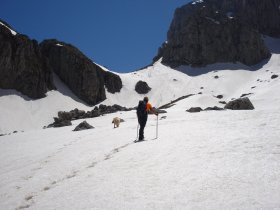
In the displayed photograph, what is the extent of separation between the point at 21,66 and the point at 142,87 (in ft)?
144

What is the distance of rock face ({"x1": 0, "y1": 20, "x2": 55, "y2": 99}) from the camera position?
75.1m

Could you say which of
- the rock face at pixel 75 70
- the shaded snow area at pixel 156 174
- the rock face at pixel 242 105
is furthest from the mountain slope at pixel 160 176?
the rock face at pixel 75 70

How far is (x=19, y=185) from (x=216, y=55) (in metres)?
134

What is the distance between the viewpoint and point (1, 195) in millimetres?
10117

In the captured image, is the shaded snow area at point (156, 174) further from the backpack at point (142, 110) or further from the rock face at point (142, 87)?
the rock face at point (142, 87)

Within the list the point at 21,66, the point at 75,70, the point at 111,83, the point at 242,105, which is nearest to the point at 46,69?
the point at 75,70

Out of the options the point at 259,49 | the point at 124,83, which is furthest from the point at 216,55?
the point at 124,83

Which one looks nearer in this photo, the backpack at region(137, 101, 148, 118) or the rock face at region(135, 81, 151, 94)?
the backpack at region(137, 101, 148, 118)

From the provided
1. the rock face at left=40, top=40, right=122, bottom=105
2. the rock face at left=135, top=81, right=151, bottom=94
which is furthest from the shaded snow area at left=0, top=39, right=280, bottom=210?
the rock face at left=135, top=81, right=151, bottom=94

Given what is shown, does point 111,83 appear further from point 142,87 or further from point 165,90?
point 165,90

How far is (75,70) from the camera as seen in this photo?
92938 mm

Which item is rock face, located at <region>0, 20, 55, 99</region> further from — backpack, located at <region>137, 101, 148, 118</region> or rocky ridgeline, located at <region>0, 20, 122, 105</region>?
backpack, located at <region>137, 101, 148, 118</region>

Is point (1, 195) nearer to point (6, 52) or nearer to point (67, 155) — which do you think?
point (67, 155)

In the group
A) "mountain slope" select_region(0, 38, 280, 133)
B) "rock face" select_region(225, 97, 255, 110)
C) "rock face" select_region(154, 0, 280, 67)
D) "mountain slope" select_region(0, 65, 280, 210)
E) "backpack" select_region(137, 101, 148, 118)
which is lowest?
"mountain slope" select_region(0, 65, 280, 210)
